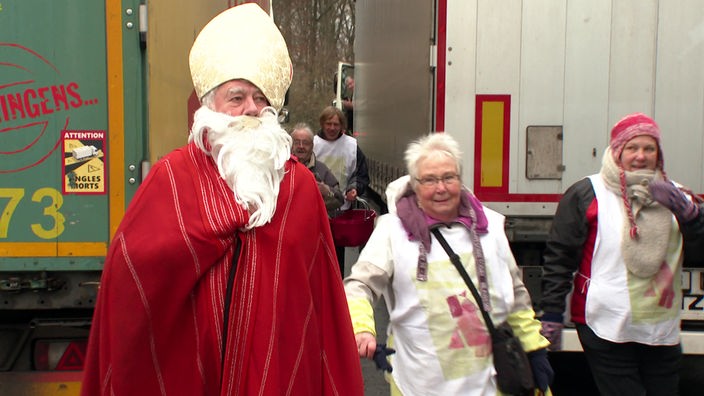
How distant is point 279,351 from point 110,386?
1.36 feet

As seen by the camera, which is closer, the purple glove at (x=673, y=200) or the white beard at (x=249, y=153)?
the white beard at (x=249, y=153)

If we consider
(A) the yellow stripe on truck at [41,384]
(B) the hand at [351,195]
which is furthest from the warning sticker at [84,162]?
(B) the hand at [351,195]

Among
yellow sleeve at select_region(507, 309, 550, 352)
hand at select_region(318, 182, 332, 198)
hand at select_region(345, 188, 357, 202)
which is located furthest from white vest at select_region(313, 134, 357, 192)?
yellow sleeve at select_region(507, 309, 550, 352)

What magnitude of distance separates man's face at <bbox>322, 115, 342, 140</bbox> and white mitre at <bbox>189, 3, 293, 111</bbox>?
6.02 m

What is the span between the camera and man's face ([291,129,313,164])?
6.41 m

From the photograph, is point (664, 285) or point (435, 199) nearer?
point (435, 199)

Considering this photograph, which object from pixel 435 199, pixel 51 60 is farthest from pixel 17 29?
pixel 435 199

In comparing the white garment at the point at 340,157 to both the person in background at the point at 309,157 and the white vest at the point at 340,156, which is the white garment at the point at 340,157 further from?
the person in background at the point at 309,157

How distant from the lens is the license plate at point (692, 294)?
183 inches

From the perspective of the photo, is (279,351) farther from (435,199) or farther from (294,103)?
(294,103)

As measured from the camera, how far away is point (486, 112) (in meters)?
Result: 4.55

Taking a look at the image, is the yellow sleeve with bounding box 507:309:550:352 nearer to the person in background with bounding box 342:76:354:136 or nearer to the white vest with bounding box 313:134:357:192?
the white vest with bounding box 313:134:357:192

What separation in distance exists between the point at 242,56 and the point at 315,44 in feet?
107

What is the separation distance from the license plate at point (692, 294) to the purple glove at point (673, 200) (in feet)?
3.54
